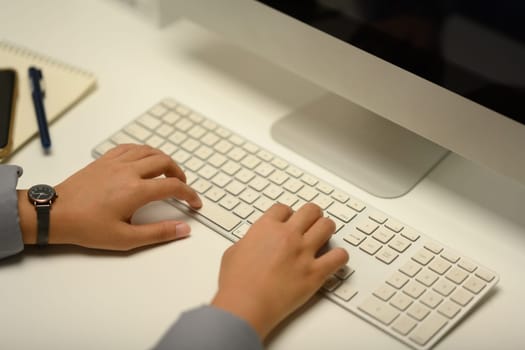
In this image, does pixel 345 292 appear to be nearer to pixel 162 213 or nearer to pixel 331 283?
pixel 331 283

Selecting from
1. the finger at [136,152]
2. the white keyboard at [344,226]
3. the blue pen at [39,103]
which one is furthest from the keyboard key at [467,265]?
the blue pen at [39,103]

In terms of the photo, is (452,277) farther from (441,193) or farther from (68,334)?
(68,334)

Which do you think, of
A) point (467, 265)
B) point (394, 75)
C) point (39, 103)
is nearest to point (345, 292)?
point (467, 265)

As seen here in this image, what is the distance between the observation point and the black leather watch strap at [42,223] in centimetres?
70

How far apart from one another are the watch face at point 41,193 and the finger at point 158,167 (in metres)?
0.09

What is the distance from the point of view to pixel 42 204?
715 millimetres

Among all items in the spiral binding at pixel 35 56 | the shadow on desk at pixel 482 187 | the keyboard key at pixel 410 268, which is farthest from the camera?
the spiral binding at pixel 35 56

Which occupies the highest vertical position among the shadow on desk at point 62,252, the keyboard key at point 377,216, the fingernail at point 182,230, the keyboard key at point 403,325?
the keyboard key at point 377,216

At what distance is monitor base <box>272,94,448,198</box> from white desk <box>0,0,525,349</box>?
14 millimetres

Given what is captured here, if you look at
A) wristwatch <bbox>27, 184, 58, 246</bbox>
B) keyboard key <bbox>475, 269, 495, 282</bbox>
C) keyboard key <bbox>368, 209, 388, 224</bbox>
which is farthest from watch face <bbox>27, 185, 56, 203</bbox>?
keyboard key <bbox>475, 269, 495, 282</bbox>

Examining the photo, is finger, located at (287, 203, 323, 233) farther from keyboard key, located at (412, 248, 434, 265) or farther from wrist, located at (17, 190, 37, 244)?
wrist, located at (17, 190, 37, 244)

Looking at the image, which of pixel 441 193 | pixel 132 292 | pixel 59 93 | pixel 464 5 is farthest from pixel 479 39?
pixel 59 93

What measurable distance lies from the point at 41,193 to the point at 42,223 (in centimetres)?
4

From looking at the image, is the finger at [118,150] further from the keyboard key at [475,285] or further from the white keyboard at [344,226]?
the keyboard key at [475,285]
